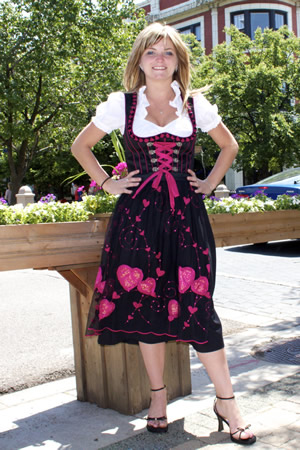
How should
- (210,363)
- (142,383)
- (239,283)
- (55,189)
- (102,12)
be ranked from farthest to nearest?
(55,189) < (102,12) < (239,283) < (142,383) < (210,363)

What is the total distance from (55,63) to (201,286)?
61.9 feet

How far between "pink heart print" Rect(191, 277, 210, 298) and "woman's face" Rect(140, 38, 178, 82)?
1126 mm

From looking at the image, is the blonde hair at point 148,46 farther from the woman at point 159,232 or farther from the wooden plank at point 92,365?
the wooden plank at point 92,365

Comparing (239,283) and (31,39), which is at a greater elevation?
(31,39)

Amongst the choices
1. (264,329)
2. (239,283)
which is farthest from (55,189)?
(264,329)

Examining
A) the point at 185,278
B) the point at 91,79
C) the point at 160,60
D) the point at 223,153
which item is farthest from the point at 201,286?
the point at 91,79

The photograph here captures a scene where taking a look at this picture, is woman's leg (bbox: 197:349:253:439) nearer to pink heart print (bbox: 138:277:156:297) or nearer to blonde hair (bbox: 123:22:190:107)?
pink heart print (bbox: 138:277:156:297)

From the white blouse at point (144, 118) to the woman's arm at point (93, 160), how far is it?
6 cm

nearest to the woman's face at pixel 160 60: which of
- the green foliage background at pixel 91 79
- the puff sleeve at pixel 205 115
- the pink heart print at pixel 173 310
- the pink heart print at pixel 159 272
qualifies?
the puff sleeve at pixel 205 115

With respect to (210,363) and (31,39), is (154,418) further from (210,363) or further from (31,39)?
(31,39)

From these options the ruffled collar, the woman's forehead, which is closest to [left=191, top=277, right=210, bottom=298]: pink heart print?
the ruffled collar

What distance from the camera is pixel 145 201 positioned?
2869mm

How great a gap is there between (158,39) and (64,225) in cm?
114

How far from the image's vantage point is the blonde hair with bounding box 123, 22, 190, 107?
2926mm
